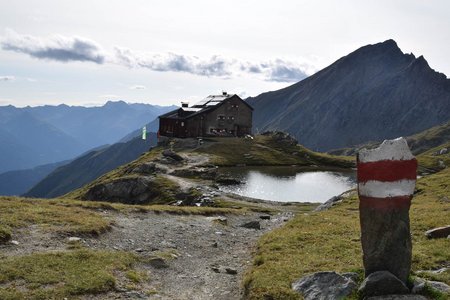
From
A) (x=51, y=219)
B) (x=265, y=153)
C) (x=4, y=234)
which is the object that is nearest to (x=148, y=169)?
(x=265, y=153)

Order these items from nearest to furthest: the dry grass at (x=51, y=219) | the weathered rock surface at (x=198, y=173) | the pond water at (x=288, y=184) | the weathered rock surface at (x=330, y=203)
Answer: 1. the dry grass at (x=51, y=219)
2. the weathered rock surface at (x=330, y=203)
3. the pond water at (x=288, y=184)
4. the weathered rock surface at (x=198, y=173)

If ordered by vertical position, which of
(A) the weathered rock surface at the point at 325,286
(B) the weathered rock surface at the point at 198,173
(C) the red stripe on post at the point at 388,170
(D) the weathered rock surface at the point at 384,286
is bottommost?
(B) the weathered rock surface at the point at 198,173

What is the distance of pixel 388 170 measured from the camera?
47.4ft

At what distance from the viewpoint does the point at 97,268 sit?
62.0 ft

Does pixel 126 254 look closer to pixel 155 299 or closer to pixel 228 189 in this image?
pixel 155 299

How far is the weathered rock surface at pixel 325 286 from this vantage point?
568 inches

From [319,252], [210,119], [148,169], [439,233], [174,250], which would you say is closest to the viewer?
[319,252]

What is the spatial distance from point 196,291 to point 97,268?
178 inches

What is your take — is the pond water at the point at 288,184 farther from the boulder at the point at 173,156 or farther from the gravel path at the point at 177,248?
the gravel path at the point at 177,248

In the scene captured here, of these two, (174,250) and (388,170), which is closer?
(388,170)

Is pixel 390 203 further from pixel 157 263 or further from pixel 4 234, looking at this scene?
pixel 4 234

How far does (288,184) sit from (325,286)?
68.7m

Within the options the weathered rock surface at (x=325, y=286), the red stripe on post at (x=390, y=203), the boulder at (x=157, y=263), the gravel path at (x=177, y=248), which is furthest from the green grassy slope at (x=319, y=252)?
the boulder at (x=157, y=263)

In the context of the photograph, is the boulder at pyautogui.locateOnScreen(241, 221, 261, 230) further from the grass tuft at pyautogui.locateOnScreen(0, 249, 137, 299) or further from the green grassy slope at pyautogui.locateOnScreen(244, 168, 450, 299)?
the grass tuft at pyautogui.locateOnScreen(0, 249, 137, 299)
